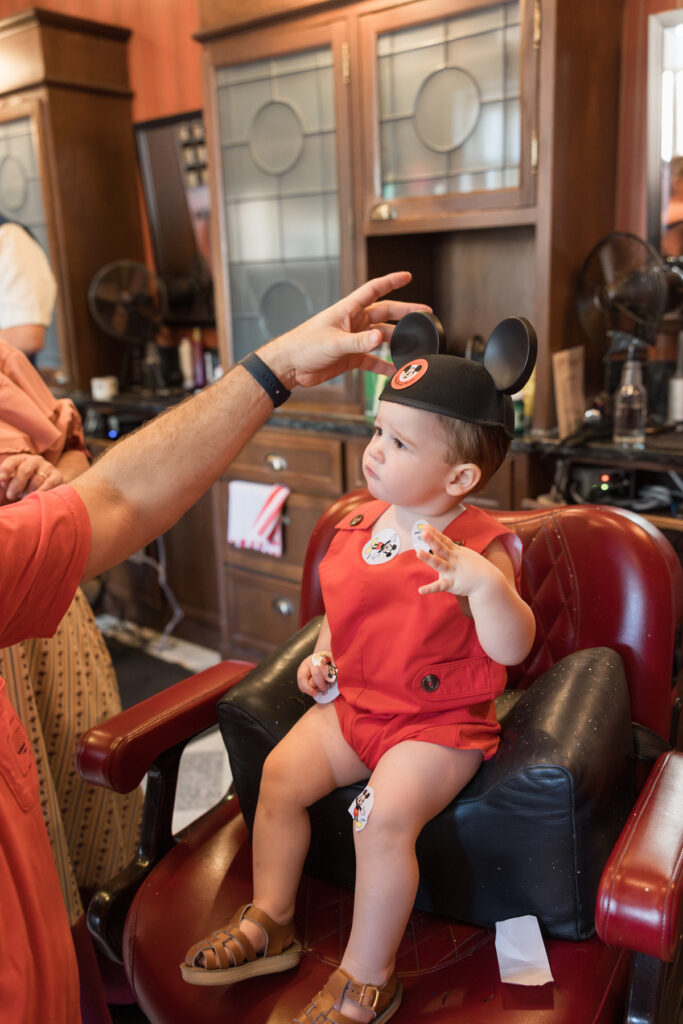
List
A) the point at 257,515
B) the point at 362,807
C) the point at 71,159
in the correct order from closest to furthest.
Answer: the point at 362,807, the point at 257,515, the point at 71,159

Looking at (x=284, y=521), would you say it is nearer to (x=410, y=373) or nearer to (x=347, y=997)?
(x=410, y=373)

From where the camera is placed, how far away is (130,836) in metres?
2.05

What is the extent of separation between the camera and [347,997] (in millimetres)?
1088

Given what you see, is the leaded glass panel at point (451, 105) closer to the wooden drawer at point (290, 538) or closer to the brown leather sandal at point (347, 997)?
the wooden drawer at point (290, 538)

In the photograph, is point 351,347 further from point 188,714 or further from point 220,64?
point 220,64

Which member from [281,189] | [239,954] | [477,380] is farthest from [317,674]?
[281,189]

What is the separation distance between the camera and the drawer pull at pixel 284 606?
Answer: 126 inches

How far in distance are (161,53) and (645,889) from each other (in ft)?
13.6

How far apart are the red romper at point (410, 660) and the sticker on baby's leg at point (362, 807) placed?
75mm

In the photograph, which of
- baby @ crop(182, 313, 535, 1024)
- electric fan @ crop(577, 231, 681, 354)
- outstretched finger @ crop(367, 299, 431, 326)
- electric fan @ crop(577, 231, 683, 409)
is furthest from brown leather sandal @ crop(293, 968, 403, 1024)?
electric fan @ crop(577, 231, 681, 354)

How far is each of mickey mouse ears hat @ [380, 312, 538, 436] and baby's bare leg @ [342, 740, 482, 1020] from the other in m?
0.49

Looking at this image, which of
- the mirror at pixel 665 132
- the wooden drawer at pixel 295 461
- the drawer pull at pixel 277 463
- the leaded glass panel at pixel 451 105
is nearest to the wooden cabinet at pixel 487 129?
the leaded glass panel at pixel 451 105

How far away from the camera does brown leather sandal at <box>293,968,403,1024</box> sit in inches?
42.5

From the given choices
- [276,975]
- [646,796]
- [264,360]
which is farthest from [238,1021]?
[264,360]
